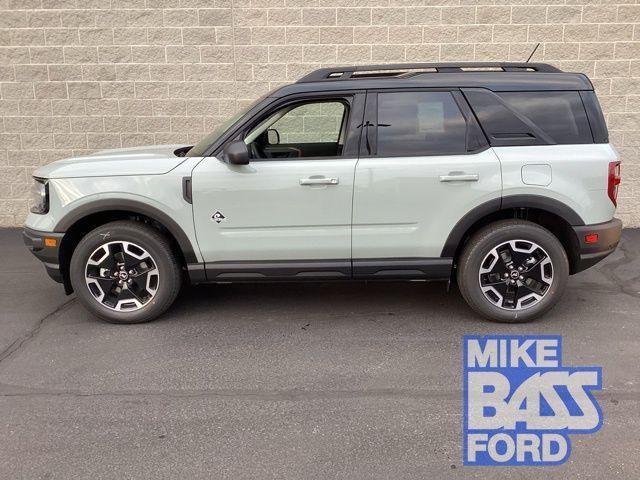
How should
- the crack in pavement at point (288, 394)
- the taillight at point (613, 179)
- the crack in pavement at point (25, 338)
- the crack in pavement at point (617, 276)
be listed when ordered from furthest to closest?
1. the crack in pavement at point (617, 276)
2. the taillight at point (613, 179)
3. the crack in pavement at point (25, 338)
4. the crack in pavement at point (288, 394)

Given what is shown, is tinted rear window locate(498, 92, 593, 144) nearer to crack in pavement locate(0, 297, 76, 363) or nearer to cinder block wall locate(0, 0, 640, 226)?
cinder block wall locate(0, 0, 640, 226)

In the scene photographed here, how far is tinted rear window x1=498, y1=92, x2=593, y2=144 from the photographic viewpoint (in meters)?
4.54

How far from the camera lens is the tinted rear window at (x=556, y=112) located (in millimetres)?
4543

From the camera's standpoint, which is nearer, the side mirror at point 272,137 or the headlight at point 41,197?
the headlight at point 41,197

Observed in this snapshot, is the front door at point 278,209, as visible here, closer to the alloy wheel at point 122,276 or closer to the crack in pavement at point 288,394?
the alloy wheel at point 122,276

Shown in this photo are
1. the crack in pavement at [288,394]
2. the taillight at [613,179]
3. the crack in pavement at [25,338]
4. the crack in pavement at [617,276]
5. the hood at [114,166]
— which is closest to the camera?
the crack in pavement at [288,394]

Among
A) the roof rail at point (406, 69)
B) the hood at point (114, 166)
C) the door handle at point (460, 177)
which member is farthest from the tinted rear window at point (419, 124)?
the hood at point (114, 166)

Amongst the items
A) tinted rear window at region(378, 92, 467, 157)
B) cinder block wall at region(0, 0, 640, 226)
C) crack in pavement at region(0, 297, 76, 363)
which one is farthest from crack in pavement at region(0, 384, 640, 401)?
cinder block wall at region(0, 0, 640, 226)

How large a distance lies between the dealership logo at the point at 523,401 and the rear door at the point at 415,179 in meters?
0.82

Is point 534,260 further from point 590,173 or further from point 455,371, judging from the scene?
point 455,371

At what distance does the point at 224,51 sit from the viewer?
792 cm

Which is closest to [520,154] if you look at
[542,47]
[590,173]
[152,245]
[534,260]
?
[590,173]

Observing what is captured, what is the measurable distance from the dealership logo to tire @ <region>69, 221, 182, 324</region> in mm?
2340

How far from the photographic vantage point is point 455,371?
395 centimetres
